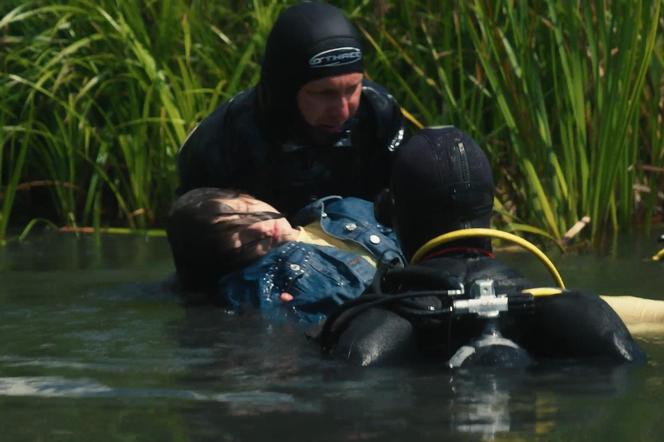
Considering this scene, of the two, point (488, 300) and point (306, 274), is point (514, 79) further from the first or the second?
point (488, 300)

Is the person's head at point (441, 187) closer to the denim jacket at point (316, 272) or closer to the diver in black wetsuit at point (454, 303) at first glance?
the diver in black wetsuit at point (454, 303)

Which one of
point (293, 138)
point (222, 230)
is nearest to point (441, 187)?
point (222, 230)

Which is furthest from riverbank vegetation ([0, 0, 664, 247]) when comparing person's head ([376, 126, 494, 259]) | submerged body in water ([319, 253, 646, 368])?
submerged body in water ([319, 253, 646, 368])

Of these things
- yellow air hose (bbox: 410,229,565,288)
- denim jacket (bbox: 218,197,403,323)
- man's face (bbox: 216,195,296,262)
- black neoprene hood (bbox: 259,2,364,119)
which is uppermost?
black neoprene hood (bbox: 259,2,364,119)

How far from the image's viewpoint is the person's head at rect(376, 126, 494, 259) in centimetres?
398

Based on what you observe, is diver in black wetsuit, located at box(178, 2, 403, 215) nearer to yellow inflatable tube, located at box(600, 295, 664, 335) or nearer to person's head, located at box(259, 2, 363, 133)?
person's head, located at box(259, 2, 363, 133)

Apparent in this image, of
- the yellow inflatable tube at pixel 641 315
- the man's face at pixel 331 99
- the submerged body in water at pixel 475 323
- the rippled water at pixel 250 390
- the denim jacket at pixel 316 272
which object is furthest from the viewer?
the man's face at pixel 331 99

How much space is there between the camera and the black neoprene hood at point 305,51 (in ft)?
17.3

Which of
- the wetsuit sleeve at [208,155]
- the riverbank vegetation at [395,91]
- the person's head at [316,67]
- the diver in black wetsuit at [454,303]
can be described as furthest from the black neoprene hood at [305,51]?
the diver in black wetsuit at [454,303]

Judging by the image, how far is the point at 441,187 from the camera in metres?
3.97

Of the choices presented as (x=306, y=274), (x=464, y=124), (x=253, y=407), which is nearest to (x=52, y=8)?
(x=464, y=124)

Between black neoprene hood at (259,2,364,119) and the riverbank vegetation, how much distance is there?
3.47ft

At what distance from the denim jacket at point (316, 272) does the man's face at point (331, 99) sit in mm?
317

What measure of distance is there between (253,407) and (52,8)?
13.1 ft
